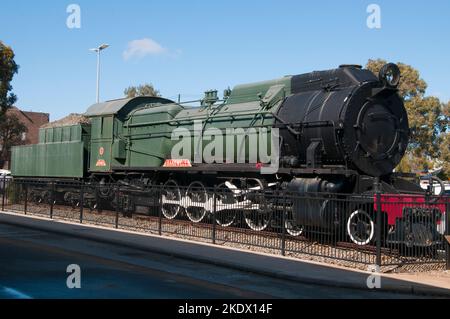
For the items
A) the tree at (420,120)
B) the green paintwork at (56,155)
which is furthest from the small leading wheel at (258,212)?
the tree at (420,120)

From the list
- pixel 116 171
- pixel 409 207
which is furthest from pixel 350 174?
pixel 116 171

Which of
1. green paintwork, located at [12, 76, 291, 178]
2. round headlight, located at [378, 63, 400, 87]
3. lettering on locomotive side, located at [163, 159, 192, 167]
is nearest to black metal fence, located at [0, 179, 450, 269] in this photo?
lettering on locomotive side, located at [163, 159, 192, 167]

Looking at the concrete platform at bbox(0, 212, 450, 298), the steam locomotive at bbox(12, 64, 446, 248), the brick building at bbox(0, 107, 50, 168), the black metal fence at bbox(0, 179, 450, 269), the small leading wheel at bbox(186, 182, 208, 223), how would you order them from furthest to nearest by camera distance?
the brick building at bbox(0, 107, 50, 168), the small leading wheel at bbox(186, 182, 208, 223), the steam locomotive at bbox(12, 64, 446, 248), the black metal fence at bbox(0, 179, 450, 269), the concrete platform at bbox(0, 212, 450, 298)

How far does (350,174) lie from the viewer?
13258 millimetres

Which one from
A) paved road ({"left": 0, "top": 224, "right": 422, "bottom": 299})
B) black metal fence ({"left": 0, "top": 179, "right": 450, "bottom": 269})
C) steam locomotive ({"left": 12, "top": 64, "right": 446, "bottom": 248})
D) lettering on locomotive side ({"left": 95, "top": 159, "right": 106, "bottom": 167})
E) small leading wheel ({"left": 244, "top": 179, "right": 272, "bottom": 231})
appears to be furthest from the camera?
lettering on locomotive side ({"left": 95, "top": 159, "right": 106, "bottom": 167})

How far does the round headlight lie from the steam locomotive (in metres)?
0.03

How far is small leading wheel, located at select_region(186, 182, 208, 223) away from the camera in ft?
52.6

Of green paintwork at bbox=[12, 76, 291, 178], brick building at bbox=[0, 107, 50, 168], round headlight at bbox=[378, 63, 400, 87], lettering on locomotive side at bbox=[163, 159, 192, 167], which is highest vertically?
brick building at bbox=[0, 107, 50, 168]

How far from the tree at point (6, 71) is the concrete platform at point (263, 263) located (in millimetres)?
24063

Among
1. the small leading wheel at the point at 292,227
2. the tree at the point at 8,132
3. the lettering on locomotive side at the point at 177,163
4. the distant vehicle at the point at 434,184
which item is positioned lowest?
the small leading wheel at the point at 292,227

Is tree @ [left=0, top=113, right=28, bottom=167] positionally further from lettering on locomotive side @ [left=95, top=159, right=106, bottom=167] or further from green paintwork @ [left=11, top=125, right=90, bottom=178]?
lettering on locomotive side @ [left=95, top=159, right=106, bottom=167]

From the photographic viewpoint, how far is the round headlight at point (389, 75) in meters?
13.6

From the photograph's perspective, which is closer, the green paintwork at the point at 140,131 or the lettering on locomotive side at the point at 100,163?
the green paintwork at the point at 140,131

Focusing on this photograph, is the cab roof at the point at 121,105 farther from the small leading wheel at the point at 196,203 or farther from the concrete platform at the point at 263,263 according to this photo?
the concrete platform at the point at 263,263
